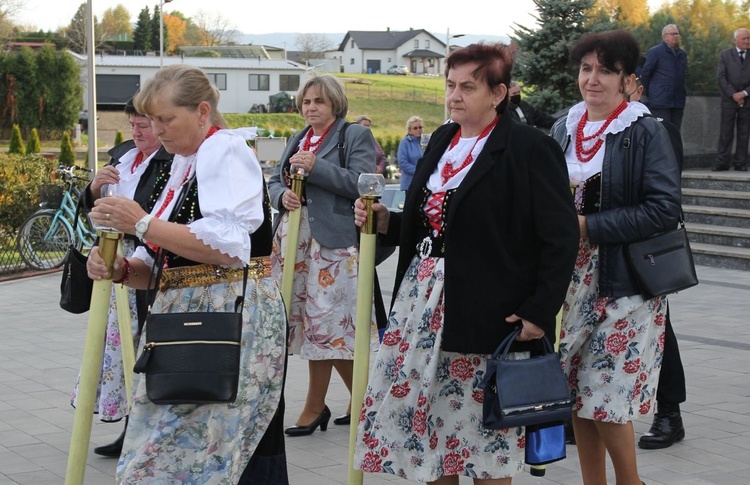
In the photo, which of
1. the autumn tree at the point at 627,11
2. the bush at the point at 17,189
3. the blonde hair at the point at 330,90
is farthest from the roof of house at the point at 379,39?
the blonde hair at the point at 330,90

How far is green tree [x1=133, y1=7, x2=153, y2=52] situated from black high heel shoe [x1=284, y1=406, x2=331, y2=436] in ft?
368

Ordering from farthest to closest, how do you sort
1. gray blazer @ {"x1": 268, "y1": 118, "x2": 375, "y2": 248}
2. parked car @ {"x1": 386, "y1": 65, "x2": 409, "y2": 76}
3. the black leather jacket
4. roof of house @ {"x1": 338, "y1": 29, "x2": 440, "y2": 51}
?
1. roof of house @ {"x1": 338, "y1": 29, "x2": 440, "y2": 51}
2. parked car @ {"x1": 386, "y1": 65, "x2": 409, "y2": 76}
3. gray blazer @ {"x1": 268, "y1": 118, "x2": 375, "y2": 248}
4. the black leather jacket

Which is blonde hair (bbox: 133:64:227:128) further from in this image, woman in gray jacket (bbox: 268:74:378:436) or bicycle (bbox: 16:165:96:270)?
bicycle (bbox: 16:165:96:270)

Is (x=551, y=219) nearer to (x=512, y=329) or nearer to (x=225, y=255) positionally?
(x=512, y=329)

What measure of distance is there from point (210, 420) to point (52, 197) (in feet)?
36.4

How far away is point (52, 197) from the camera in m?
14.2

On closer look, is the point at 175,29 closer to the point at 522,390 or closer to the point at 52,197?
the point at 52,197

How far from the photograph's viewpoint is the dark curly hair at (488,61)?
12.9 ft

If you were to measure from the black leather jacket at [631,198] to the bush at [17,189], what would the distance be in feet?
36.2

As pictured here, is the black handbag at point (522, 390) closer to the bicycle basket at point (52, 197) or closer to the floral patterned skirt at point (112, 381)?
the floral patterned skirt at point (112, 381)

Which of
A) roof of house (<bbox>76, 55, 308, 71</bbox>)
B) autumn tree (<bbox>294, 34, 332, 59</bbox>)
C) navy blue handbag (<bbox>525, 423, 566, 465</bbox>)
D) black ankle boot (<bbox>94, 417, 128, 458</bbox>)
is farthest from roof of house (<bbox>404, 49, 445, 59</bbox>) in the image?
navy blue handbag (<bbox>525, 423, 566, 465</bbox>)

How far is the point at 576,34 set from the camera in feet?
61.2

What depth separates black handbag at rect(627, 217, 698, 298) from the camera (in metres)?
4.50

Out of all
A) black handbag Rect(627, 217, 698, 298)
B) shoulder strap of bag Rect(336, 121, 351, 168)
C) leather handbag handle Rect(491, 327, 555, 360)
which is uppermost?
shoulder strap of bag Rect(336, 121, 351, 168)
